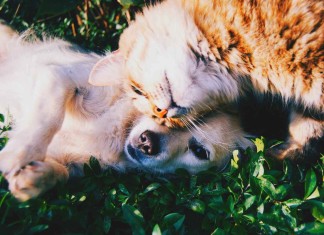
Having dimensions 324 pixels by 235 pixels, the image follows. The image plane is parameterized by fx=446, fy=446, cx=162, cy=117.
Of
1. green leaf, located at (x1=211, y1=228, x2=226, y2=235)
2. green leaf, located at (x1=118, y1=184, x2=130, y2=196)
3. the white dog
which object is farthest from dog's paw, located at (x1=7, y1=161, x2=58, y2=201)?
green leaf, located at (x1=211, y1=228, x2=226, y2=235)

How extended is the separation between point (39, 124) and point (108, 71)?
0.52 m

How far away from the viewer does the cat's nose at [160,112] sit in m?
2.30

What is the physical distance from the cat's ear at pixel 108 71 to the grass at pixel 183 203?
510mm

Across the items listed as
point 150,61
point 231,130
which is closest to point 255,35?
point 150,61

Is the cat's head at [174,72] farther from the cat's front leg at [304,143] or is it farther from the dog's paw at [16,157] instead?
the dog's paw at [16,157]

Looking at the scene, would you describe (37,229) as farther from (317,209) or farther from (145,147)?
(317,209)

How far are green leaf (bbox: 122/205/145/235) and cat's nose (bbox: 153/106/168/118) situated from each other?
0.60 meters

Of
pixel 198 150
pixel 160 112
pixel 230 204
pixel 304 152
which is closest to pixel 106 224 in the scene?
pixel 230 204

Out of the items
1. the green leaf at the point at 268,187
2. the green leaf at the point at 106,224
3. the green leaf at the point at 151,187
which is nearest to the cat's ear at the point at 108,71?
the green leaf at the point at 151,187

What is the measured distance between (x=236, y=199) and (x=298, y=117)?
659mm

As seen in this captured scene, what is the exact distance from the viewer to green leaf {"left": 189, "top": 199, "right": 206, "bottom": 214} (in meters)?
1.99

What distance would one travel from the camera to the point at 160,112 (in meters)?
2.33

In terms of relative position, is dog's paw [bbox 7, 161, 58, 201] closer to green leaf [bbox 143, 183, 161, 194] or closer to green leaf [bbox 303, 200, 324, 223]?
green leaf [bbox 143, 183, 161, 194]

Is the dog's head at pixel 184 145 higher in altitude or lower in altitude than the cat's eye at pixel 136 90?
lower
